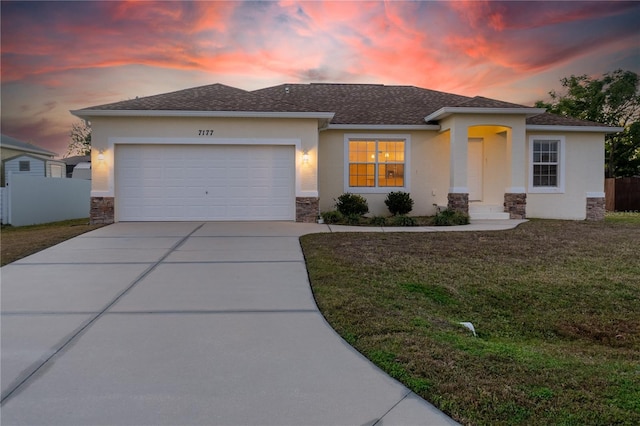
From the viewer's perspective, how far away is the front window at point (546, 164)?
641 inches

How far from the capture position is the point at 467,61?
64.7 feet

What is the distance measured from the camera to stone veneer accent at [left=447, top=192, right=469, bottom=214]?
14727mm

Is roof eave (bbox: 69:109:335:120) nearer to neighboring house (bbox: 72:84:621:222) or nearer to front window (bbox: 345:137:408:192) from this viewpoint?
neighboring house (bbox: 72:84:621:222)

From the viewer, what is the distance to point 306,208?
1399 cm

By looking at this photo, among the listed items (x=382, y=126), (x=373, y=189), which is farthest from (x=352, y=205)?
(x=382, y=126)

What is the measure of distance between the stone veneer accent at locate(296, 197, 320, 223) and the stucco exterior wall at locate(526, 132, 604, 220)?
26.5 ft

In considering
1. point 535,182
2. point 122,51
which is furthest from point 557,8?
point 122,51

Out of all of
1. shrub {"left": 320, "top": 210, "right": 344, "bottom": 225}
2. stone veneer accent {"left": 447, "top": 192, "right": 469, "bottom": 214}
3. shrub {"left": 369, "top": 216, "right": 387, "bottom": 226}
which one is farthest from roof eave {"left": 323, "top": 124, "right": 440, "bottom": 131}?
shrub {"left": 369, "top": 216, "right": 387, "bottom": 226}

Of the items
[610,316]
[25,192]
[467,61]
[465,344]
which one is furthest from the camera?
[467,61]

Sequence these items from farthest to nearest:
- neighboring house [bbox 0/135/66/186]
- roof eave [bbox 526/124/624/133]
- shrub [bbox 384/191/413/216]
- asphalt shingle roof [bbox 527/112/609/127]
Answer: neighboring house [bbox 0/135/66/186]
asphalt shingle roof [bbox 527/112/609/127]
roof eave [bbox 526/124/624/133]
shrub [bbox 384/191/413/216]

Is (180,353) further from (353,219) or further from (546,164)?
(546,164)

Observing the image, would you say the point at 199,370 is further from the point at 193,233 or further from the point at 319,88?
the point at 319,88

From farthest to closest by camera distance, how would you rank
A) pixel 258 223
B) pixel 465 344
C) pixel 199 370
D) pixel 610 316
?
1. pixel 258 223
2. pixel 610 316
3. pixel 465 344
4. pixel 199 370

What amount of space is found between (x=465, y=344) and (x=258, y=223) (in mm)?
9900
